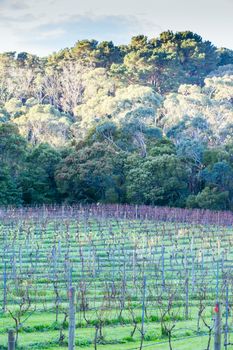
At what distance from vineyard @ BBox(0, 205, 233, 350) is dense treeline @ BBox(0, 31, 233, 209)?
2.43m

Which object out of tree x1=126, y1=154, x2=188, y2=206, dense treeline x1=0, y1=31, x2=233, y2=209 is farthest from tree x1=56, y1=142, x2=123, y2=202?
tree x1=126, y1=154, x2=188, y2=206

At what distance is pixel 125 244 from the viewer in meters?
27.4

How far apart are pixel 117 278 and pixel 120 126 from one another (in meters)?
24.3

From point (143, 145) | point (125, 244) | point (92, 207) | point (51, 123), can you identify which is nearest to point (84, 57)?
point (51, 123)

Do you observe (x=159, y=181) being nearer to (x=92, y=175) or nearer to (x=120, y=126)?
(x=92, y=175)

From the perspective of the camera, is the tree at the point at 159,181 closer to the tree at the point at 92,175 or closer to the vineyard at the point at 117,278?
the tree at the point at 92,175

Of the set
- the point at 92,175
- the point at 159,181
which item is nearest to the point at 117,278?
the point at 159,181

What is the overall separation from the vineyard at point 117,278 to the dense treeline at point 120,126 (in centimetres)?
243

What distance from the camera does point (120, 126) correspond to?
44.3 meters

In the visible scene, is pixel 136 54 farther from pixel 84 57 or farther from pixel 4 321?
pixel 4 321

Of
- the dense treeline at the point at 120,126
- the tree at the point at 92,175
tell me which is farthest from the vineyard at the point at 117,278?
the dense treeline at the point at 120,126

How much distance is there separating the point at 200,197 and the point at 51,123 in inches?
603

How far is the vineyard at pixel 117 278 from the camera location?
43.5ft

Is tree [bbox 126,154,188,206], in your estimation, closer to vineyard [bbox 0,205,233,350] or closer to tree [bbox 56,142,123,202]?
tree [bbox 56,142,123,202]
